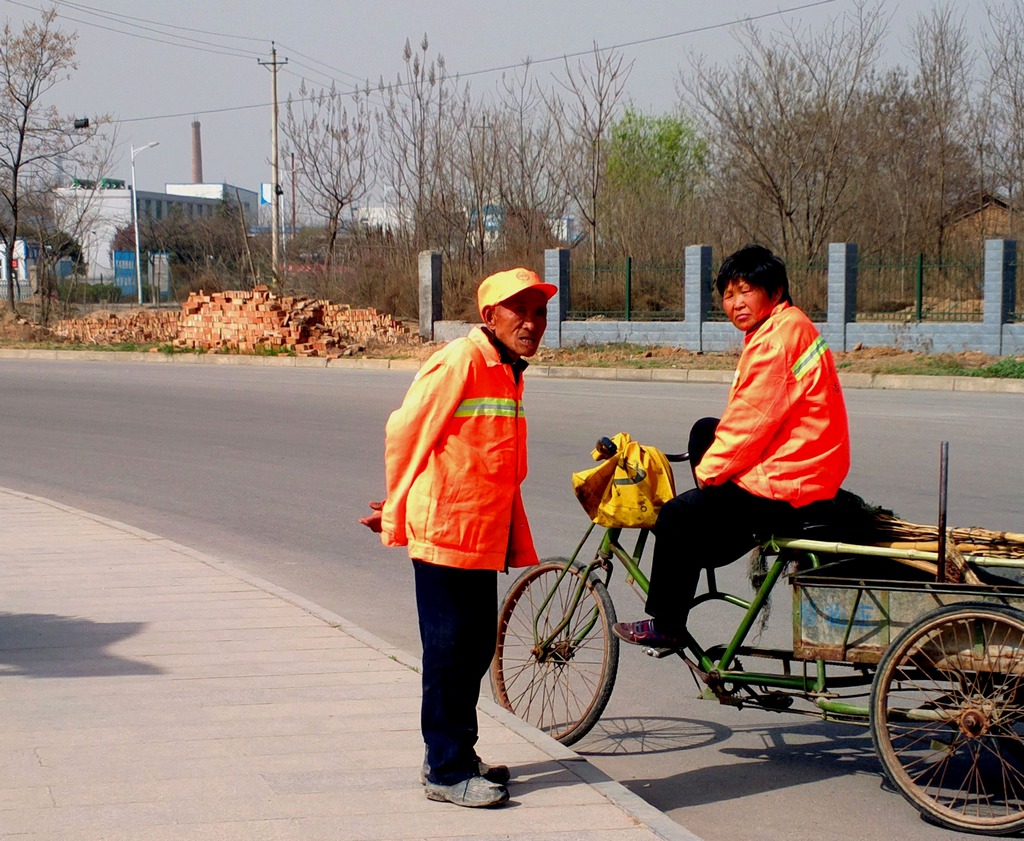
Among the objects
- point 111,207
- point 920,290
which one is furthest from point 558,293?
point 111,207

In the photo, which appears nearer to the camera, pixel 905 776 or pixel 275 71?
pixel 905 776

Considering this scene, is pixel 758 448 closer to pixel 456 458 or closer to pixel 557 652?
pixel 456 458

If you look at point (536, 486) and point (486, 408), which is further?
point (536, 486)

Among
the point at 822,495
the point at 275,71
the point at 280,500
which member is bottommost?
the point at 280,500

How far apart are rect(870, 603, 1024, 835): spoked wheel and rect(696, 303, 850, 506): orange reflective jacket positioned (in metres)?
0.62

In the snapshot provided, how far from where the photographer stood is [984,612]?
13.1 ft

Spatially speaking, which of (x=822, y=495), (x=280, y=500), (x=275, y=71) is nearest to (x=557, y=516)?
(x=280, y=500)

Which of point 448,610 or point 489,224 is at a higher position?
Result: point 489,224

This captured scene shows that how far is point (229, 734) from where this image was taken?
451 centimetres

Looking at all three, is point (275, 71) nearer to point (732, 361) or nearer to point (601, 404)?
point (732, 361)

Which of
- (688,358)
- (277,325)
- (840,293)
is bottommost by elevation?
(688,358)

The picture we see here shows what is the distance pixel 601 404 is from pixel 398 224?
22.3 metres

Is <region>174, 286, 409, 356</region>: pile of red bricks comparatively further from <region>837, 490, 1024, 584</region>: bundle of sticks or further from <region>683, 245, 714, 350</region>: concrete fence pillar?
<region>837, 490, 1024, 584</region>: bundle of sticks

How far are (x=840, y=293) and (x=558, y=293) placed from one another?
21.6ft
